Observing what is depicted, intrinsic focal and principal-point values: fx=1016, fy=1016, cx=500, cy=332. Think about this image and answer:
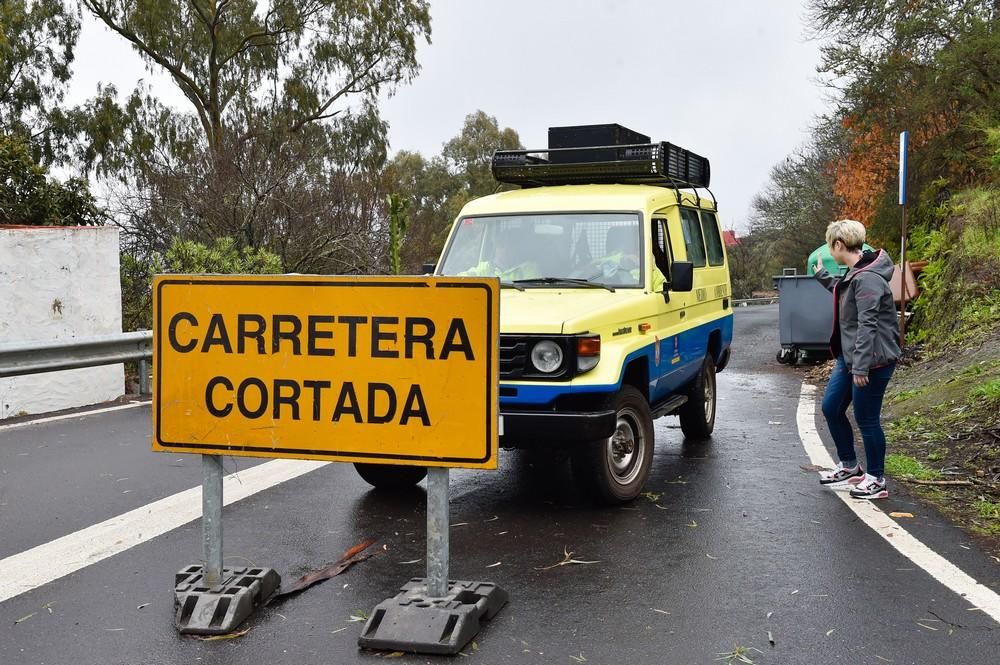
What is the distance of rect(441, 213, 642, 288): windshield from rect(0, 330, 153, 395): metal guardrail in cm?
375

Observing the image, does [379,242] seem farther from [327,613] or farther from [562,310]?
[327,613]

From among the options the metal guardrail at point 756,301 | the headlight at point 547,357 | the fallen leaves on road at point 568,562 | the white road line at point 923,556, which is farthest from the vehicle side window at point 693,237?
the metal guardrail at point 756,301

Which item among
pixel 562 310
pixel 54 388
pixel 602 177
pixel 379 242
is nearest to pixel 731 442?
pixel 602 177

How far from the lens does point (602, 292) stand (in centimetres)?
703

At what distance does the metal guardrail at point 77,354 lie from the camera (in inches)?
375

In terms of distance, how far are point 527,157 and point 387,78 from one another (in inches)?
1273

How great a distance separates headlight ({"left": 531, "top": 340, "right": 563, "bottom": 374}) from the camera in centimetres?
611

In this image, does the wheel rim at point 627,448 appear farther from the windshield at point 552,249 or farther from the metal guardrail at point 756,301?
the metal guardrail at point 756,301

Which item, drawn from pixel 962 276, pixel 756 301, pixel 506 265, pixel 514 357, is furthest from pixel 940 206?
pixel 756 301

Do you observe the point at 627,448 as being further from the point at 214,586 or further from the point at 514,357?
the point at 214,586

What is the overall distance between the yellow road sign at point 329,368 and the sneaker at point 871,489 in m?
3.49

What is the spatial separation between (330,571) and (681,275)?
3.35 metres

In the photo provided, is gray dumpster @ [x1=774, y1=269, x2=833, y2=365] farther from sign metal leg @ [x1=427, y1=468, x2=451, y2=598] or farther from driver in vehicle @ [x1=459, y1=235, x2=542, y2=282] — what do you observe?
sign metal leg @ [x1=427, y1=468, x2=451, y2=598]

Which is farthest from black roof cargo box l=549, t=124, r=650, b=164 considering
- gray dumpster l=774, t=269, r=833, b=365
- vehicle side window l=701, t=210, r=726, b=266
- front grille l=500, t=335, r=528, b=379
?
gray dumpster l=774, t=269, r=833, b=365
